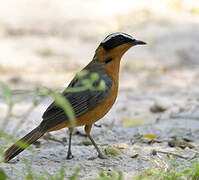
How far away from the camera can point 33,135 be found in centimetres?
444

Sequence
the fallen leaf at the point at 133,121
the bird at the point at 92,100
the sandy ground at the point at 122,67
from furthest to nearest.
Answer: the fallen leaf at the point at 133,121 < the sandy ground at the point at 122,67 < the bird at the point at 92,100

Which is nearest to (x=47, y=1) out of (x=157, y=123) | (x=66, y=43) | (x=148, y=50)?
(x=66, y=43)

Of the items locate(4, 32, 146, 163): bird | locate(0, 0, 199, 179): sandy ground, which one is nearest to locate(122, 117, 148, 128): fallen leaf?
locate(0, 0, 199, 179): sandy ground

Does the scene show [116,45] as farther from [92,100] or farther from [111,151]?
[111,151]

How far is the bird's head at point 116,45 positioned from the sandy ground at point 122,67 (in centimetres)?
93

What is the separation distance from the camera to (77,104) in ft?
15.1

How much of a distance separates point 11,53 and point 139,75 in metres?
2.87

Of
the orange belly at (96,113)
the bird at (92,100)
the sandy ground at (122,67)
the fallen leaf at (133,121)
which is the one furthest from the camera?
the fallen leaf at (133,121)

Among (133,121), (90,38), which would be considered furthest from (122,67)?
(133,121)

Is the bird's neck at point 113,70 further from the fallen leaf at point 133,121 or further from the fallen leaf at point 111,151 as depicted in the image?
the fallen leaf at point 133,121

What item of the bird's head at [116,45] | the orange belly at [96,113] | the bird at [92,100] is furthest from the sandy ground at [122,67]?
the bird's head at [116,45]

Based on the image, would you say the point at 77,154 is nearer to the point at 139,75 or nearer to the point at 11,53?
the point at 139,75

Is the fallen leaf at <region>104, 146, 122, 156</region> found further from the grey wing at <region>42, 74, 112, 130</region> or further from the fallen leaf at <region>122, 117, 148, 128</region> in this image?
the fallen leaf at <region>122, 117, 148, 128</region>

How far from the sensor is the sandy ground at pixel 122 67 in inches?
190
